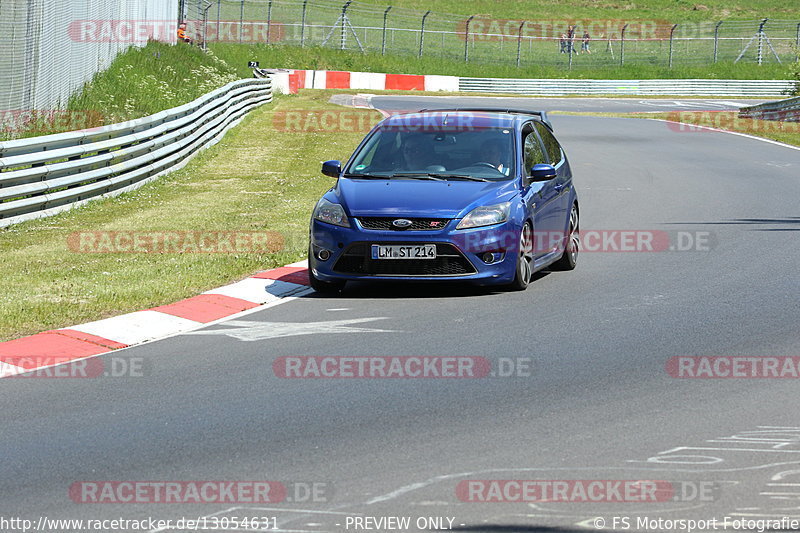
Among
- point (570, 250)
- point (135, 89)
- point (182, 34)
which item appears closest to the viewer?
point (570, 250)

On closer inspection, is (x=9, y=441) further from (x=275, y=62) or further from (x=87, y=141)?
(x=275, y=62)

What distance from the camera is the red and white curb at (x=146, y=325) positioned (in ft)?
28.7

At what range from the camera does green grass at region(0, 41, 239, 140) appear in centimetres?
2128

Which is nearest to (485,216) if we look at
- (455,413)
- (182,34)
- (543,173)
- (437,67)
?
(543,173)

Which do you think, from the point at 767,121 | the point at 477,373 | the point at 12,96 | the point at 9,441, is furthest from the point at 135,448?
the point at 767,121

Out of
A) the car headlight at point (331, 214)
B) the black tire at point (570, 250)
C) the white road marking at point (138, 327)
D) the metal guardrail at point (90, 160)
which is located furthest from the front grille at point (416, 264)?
the metal guardrail at point (90, 160)

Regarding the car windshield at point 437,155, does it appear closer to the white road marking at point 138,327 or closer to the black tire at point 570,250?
the black tire at point 570,250

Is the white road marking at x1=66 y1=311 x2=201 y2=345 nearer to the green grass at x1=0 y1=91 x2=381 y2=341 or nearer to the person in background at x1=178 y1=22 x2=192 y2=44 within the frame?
the green grass at x1=0 y1=91 x2=381 y2=341

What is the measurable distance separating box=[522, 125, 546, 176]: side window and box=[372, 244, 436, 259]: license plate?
1635 millimetres

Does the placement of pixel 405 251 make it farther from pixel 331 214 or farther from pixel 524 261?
pixel 524 261

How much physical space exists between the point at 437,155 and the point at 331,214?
4.48ft

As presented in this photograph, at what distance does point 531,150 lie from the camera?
12.5m

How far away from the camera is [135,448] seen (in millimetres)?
6496

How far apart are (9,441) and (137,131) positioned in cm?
1404
